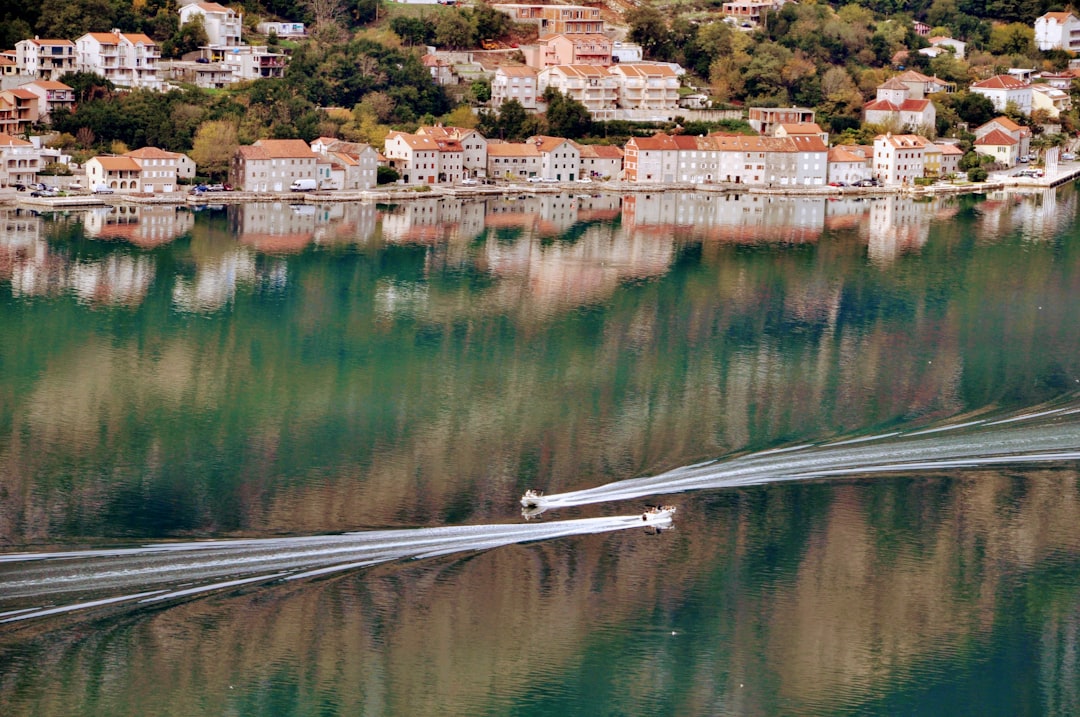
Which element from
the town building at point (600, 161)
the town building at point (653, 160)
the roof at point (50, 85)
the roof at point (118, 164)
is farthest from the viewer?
the town building at point (600, 161)

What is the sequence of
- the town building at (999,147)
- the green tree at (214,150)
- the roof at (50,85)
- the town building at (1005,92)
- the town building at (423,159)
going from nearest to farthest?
the green tree at (214,150)
the roof at (50,85)
the town building at (423,159)
the town building at (999,147)
the town building at (1005,92)

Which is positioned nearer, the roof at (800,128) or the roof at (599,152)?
the roof at (599,152)

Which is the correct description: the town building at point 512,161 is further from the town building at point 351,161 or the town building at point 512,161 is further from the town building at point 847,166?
the town building at point 847,166

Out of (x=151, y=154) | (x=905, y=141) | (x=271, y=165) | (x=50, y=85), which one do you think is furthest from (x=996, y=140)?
(x=50, y=85)

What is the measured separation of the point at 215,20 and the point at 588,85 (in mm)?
3832

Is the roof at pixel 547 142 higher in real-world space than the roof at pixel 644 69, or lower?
lower

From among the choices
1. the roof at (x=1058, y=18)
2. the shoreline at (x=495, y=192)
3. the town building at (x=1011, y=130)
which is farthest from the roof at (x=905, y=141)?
the roof at (x=1058, y=18)

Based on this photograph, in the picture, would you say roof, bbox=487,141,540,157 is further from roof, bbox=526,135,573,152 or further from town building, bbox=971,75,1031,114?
town building, bbox=971,75,1031,114

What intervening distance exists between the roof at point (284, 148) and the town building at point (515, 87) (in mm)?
3077

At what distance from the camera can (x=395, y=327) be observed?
11055 millimetres

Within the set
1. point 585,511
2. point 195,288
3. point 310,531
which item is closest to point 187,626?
point 310,531

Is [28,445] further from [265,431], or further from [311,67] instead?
[311,67]

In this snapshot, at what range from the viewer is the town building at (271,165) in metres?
16.0

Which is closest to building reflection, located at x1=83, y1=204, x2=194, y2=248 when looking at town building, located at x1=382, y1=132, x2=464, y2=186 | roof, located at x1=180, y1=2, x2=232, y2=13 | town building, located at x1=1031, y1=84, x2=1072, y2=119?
town building, located at x1=382, y1=132, x2=464, y2=186
